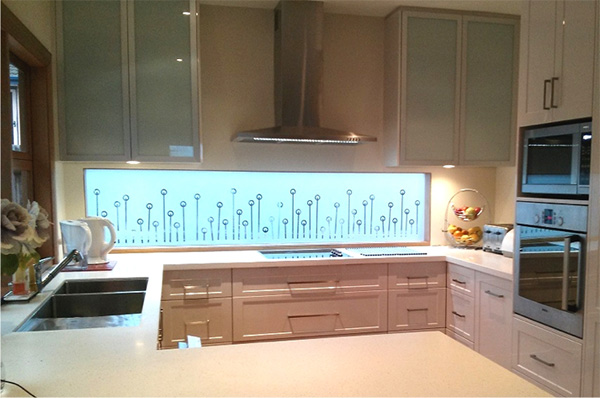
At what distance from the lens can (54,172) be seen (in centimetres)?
260

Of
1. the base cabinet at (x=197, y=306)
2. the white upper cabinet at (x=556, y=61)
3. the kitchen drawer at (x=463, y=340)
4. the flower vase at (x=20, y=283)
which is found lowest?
the kitchen drawer at (x=463, y=340)

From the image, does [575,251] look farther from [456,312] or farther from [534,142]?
[456,312]

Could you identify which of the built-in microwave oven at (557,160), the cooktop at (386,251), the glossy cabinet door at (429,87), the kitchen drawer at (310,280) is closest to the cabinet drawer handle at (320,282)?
the kitchen drawer at (310,280)

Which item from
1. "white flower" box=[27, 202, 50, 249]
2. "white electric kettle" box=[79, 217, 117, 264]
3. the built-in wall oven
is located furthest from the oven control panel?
"white electric kettle" box=[79, 217, 117, 264]

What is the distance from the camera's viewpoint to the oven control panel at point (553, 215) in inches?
77.6

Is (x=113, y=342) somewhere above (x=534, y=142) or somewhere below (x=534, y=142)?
below

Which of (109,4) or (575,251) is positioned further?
(109,4)

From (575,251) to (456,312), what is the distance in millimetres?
1105

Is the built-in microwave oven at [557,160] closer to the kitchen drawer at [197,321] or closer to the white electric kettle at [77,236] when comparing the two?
the kitchen drawer at [197,321]

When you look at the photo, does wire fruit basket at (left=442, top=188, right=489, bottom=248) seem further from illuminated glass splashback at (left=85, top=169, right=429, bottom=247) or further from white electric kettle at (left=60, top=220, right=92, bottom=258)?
white electric kettle at (left=60, top=220, right=92, bottom=258)

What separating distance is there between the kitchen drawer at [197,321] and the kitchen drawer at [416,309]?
1104 millimetres

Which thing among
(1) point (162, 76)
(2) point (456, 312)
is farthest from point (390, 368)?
(1) point (162, 76)

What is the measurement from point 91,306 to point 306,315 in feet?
4.30

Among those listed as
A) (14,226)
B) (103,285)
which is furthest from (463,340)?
(14,226)
